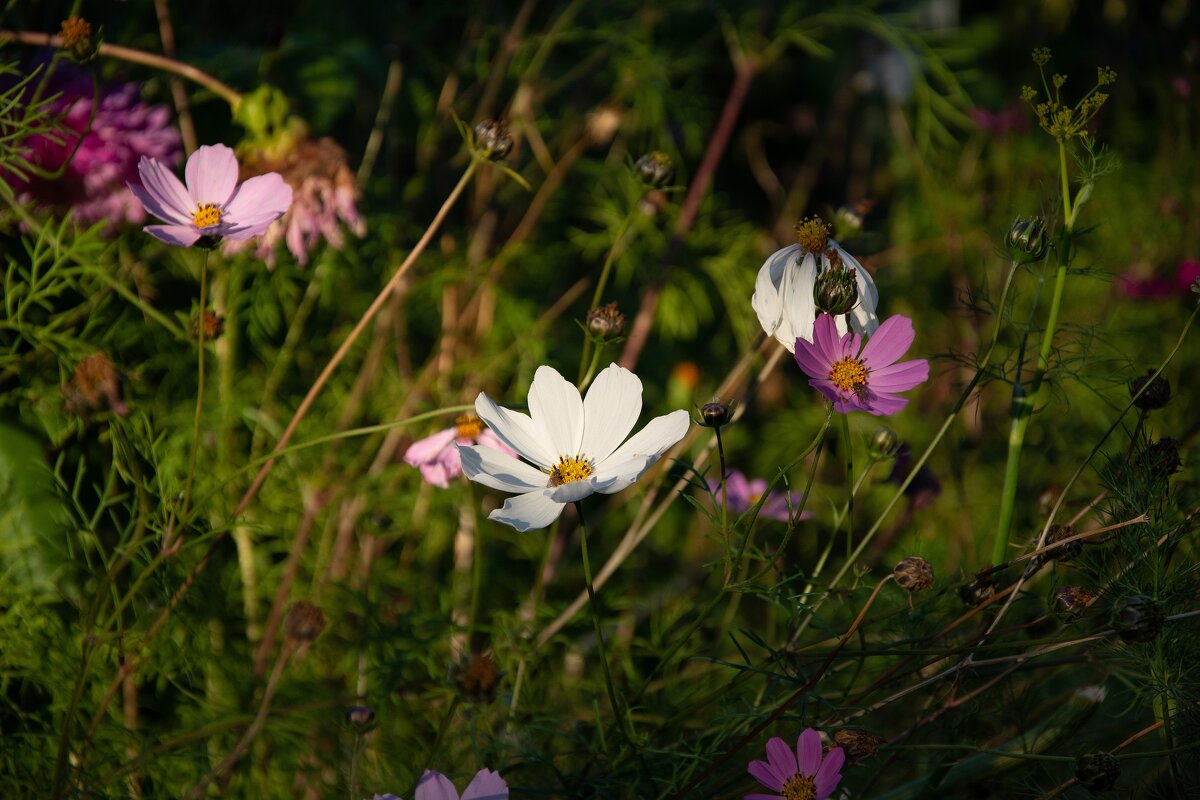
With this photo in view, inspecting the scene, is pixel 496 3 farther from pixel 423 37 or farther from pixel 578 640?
pixel 578 640

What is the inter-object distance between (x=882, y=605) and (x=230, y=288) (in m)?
0.64

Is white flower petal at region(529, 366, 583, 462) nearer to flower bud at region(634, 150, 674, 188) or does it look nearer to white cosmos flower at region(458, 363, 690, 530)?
white cosmos flower at region(458, 363, 690, 530)

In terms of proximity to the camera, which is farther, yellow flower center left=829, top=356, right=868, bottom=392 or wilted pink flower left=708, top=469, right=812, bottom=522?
wilted pink flower left=708, top=469, right=812, bottom=522

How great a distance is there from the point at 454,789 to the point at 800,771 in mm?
183

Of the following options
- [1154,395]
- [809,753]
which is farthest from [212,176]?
[1154,395]

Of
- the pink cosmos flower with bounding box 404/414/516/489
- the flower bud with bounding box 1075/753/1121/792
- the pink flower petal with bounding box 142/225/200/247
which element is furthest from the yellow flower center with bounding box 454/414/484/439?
the flower bud with bounding box 1075/753/1121/792

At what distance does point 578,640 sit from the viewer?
97cm

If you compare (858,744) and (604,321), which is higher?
(604,321)

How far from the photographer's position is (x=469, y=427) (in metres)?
0.68

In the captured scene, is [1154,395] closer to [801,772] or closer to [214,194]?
[801,772]

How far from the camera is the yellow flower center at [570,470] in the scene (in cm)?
57

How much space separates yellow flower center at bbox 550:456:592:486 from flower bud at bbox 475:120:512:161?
21cm

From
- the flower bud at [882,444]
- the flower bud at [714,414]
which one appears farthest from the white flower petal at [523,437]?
the flower bud at [882,444]

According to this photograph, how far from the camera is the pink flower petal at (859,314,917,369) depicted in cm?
54
